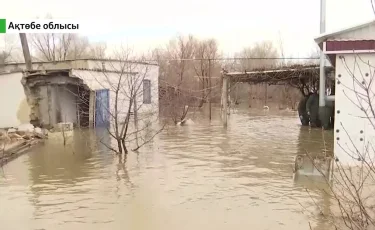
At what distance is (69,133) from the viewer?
1750cm

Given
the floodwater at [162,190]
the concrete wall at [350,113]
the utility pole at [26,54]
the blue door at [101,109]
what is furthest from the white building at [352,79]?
the utility pole at [26,54]

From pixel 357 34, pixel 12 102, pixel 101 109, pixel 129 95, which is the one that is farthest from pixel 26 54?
pixel 357 34

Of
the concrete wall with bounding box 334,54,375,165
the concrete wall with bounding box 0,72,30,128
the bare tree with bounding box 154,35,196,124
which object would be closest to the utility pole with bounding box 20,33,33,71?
the concrete wall with bounding box 0,72,30,128

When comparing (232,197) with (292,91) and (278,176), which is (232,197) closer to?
(278,176)

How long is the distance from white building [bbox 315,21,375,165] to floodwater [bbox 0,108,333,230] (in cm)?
84

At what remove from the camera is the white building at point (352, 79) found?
7329 mm

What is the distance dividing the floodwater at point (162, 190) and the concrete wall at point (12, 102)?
6495mm

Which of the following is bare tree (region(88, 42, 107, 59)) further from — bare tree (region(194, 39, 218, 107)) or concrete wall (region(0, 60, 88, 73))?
concrete wall (region(0, 60, 88, 73))

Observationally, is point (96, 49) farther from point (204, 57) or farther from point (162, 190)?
point (162, 190)

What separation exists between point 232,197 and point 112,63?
16.8 m

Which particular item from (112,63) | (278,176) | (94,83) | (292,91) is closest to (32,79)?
(94,83)

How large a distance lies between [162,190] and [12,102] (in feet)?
45.1

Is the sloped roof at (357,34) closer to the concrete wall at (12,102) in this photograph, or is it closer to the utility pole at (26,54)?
the concrete wall at (12,102)

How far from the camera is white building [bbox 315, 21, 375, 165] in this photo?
7.33 m
